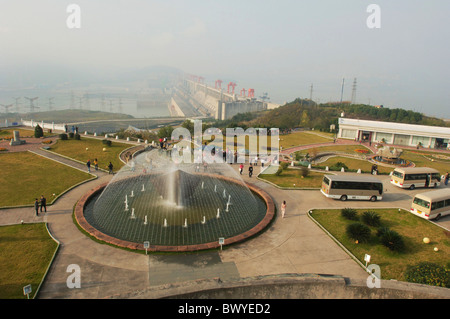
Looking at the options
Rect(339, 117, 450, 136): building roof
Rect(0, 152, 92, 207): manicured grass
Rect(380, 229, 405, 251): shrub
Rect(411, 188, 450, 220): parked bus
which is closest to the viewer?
Rect(380, 229, 405, 251): shrub

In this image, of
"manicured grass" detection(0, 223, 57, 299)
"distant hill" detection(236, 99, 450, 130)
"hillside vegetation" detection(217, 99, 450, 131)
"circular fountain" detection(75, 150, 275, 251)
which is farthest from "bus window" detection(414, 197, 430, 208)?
"hillside vegetation" detection(217, 99, 450, 131)

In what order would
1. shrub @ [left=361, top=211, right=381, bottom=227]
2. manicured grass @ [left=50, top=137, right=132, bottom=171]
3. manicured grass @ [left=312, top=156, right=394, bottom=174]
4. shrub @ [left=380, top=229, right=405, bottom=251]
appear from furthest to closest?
manicured grass @ [left=312, top=156, right=394, bottom=174]
manicured grass @ [left=50, top=137, right=132, bottom=171]
shrub @ [left=361, top=211, right=381, bottom=227]
shrub @ [left=380, top=229, right=405, bottom=251]

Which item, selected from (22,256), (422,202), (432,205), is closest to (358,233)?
(422,202)

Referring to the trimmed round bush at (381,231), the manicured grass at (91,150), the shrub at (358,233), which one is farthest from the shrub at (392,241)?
the manicured grass at (91,150)

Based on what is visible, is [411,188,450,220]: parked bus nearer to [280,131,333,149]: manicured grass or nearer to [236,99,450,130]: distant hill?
[280,131,333,149]: manicured grass

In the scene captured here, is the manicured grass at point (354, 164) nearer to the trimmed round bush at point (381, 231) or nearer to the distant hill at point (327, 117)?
the trimmed round bush at point (381, 231)

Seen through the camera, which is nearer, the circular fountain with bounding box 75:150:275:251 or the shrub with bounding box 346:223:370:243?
the circular fountain with bounding box 75:150:275:251
